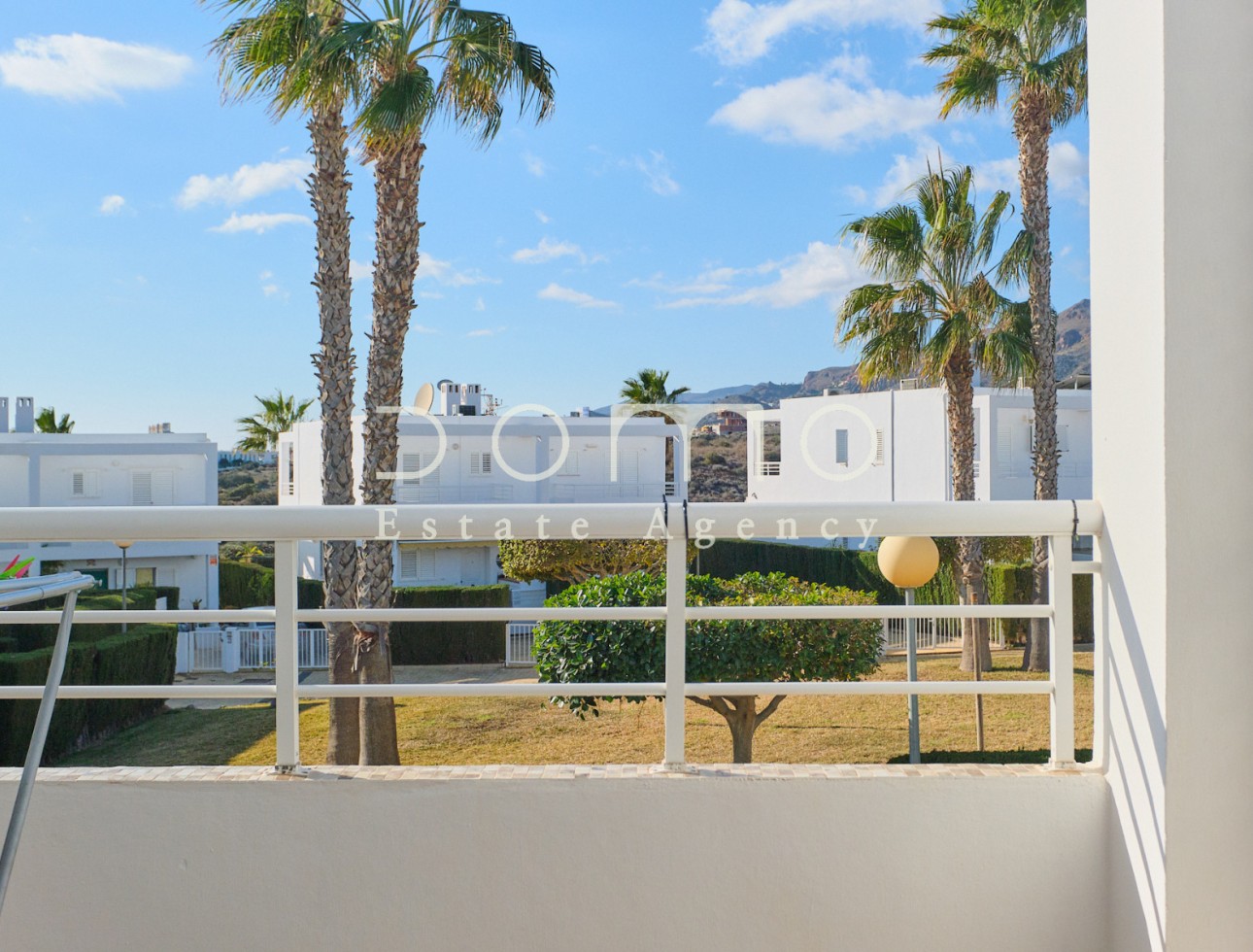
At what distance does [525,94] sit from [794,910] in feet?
29.4

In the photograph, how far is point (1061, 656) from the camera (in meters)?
2.54

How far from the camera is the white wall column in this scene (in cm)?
217

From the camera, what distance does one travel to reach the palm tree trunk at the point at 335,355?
9.46 m

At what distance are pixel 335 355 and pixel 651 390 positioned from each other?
26289 mm

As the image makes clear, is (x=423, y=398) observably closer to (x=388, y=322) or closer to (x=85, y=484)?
(x=388, y=322)

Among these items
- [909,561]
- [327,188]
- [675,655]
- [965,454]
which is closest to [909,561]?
[909,561]

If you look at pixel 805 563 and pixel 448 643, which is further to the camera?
pixel 805 563

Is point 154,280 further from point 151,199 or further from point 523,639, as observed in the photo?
point 523,639

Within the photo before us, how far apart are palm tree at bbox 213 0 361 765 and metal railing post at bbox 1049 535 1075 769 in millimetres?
7284

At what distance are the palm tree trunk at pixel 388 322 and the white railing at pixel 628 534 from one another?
7.06 meters

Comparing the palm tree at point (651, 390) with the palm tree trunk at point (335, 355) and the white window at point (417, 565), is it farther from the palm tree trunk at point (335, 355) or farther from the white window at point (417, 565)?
the palm tree trunk at point (335, 355)

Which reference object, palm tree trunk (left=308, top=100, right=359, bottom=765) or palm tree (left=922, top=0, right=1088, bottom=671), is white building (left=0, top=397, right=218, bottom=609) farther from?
palm tree (left=922, top=0, right=1088, bottom=671)

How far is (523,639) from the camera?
19.4 meters

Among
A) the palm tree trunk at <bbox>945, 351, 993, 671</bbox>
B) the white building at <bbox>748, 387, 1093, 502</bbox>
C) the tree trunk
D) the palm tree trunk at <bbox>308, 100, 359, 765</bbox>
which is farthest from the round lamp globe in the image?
the white building at <bbox>748, 387, 1093, 502</bbox>
